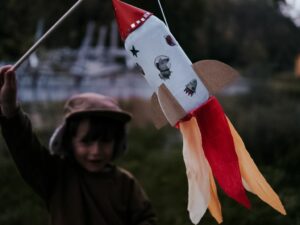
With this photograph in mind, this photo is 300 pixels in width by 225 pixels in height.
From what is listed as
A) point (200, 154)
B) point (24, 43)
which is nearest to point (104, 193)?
point (200, 154)

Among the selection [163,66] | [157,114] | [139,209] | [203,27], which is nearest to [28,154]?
[139,209]

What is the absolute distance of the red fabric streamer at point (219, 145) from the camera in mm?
1648

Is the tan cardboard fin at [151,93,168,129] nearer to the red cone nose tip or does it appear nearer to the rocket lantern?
the rocket lantern

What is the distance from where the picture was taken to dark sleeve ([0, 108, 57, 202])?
6.77 feet

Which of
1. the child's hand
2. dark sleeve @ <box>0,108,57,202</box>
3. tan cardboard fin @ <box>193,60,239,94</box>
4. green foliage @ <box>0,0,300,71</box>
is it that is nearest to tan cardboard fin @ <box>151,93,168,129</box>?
tan cardboard fin @ <box>193,60,239,94</box>

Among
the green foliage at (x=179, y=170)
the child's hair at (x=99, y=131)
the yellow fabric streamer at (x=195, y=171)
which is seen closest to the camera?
the yellow fabric streamer at (x=195, y=171)

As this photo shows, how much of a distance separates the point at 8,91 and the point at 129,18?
0.51 meters

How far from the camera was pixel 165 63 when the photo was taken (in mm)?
1634

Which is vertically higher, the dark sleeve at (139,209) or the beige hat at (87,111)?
the beige hat at (87,111)

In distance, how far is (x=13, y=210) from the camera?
169 inches

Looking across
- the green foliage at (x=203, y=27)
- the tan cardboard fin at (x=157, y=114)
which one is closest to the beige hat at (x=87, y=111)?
the tan cardboard fin at (x=157, y=114)

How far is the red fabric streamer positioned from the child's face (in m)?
0.71

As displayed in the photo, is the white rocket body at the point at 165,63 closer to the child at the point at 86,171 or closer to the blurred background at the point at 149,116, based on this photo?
the child at the point at 86,171

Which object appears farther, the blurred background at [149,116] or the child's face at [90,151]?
the blurred background at [149,116]
